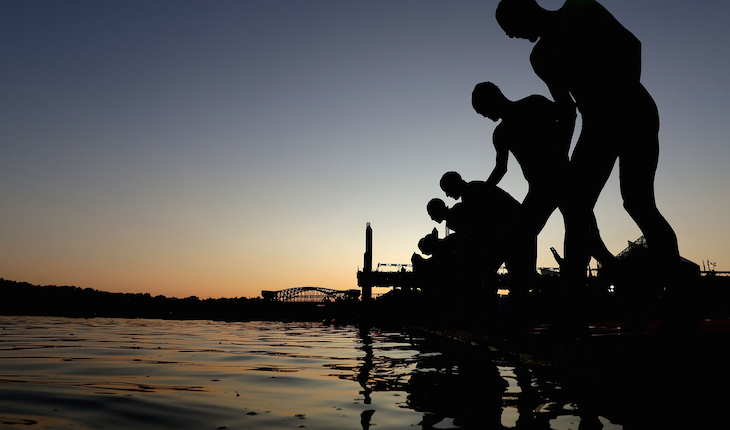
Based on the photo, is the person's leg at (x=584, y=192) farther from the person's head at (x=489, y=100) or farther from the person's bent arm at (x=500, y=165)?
the person's bent arm at (x=500, y=165)

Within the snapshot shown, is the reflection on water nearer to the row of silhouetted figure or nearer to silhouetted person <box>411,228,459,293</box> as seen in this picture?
the row of silhouetted figure

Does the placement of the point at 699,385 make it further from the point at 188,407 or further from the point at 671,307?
the point at 188,407

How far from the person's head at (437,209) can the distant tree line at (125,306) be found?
1704 inches

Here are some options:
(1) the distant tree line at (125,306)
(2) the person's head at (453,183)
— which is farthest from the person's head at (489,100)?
(1) the distant tree line at (125,306)

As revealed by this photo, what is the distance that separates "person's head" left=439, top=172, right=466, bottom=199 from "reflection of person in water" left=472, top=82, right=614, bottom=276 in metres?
1.45

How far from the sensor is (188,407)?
213 cm

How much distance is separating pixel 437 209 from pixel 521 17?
5503mm

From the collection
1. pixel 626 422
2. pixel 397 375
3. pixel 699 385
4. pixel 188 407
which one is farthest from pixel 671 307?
pixel 188 407

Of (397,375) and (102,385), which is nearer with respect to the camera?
(102,385)

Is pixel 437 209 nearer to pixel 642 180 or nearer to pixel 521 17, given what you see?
pixel 521 17

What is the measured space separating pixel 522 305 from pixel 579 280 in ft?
5.16

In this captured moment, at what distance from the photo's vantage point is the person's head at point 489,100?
5.16 meters

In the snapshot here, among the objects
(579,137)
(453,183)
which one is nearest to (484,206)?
(453,183)

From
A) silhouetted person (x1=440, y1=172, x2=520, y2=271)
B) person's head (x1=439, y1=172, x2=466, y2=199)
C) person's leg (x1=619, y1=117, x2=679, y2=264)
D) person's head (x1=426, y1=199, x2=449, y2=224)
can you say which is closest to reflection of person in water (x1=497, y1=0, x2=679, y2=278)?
person's leg (x1=619, y1=117, x2=679, y2=264)
